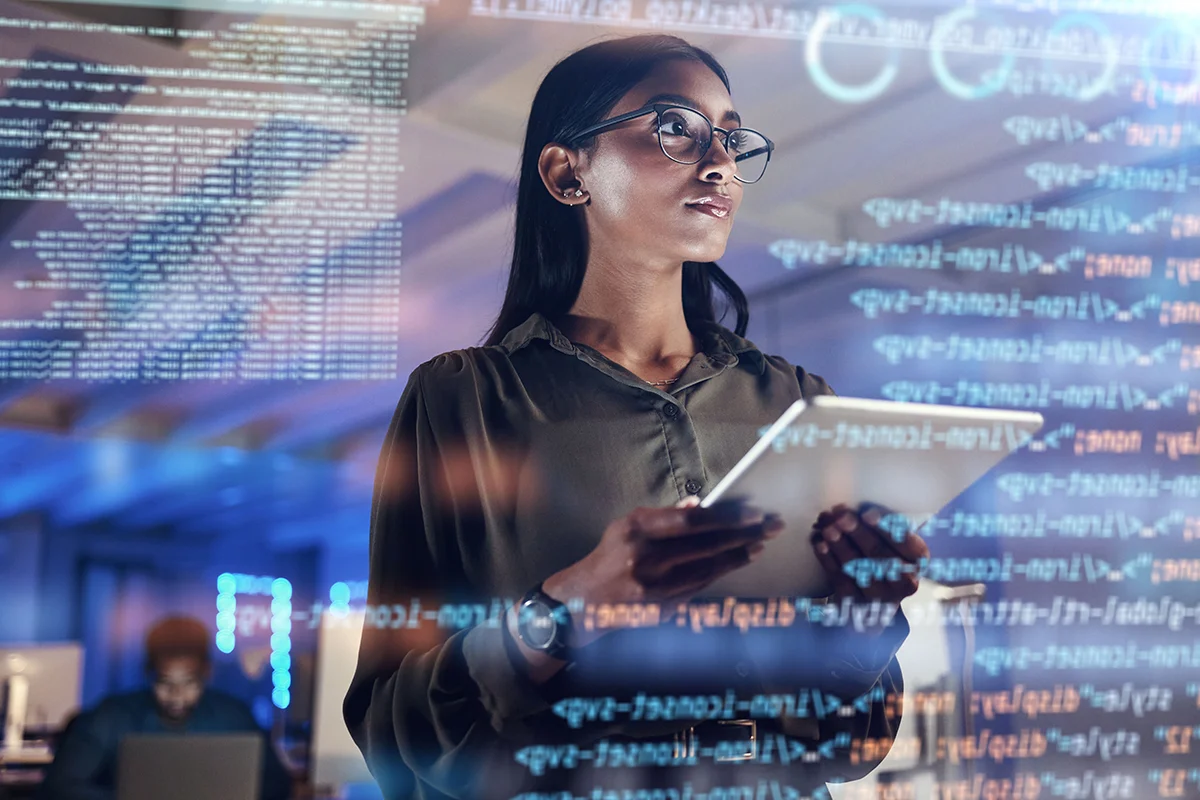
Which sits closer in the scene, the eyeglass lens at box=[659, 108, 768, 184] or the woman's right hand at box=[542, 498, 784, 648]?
the woman's right hand at box=[542, 498, 784, 648]

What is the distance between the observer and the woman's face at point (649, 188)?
3.31 ft

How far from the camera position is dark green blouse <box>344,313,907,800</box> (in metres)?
0.92

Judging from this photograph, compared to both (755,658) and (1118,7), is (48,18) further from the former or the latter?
(1118,7)

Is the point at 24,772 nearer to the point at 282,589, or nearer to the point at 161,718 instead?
the point at 161,718

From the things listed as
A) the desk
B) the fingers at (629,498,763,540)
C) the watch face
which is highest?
the fingers at (629,498,763,540)

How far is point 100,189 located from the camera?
3.30 feet

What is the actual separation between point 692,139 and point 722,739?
62cm

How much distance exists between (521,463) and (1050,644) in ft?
2.07

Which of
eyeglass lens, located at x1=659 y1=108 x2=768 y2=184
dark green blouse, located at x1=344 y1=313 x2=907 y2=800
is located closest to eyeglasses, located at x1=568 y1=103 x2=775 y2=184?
eyeglass lens, located at x1=659 y1=108 x2=768 y2=184

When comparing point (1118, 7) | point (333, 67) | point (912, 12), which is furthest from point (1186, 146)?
point (333, 67)

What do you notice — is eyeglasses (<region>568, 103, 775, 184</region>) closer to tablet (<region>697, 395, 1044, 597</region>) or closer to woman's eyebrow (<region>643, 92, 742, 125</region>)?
woman's eyebrow (<region>643, 92, 742, 125</region>)

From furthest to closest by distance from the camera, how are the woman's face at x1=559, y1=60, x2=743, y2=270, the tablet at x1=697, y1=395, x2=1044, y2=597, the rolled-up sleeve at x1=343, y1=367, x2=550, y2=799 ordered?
the woman's face at x1=559, y1=60, x2=743, y2=270
the rolled-up sleeve at x1=343, y1=367, x2=550, y2=799
the tablet at x1=697, y1=395, x2=1044, y2=597

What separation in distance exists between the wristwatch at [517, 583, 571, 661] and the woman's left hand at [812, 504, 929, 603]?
0.25m

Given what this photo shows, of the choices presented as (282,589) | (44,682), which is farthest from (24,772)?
(282,589)
